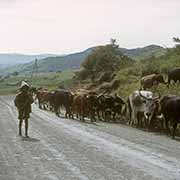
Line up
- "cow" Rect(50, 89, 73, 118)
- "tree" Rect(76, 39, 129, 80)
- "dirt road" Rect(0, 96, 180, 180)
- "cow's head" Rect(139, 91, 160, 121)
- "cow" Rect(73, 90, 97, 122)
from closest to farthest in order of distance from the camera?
"dirt road" Rect(0, 96, 180, 180)
"cow's head" Rect(139, 91, 160, 121)
"cow" Rect(73, 90, 97, 122)
"cow" Rect(50, 89, 73, 118)
"tree" Rect(76, 39, 129, 80)

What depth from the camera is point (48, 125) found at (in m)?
29.6

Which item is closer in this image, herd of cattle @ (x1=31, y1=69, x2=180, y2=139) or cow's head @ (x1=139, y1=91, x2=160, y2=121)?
herd of cattle @ (x1=31, y1=69, x2=180, y2=139)

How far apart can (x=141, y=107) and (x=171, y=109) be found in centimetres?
513

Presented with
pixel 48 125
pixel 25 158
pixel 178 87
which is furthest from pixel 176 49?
pixel 25 158

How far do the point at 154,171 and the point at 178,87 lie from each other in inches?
743

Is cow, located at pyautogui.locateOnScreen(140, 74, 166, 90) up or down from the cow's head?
up

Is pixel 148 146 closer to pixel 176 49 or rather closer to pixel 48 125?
pixel 48 125

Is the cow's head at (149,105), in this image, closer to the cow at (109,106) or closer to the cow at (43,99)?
the cow at (109,106)

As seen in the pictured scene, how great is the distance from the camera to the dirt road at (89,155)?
14.0 m

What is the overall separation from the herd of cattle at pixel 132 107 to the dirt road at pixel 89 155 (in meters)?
1.42

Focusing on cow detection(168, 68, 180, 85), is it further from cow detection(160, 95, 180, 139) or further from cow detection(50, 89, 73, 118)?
cow detection(160, 95, 180, 139)

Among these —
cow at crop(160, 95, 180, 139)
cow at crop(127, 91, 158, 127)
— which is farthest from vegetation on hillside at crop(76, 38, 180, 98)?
cow at crop(160, 95, 180, 139)

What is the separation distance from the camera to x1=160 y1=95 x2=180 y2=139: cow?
23.7m

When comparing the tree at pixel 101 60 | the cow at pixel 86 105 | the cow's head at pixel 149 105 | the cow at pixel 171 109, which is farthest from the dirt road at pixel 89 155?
the tree at pixel 101 60
